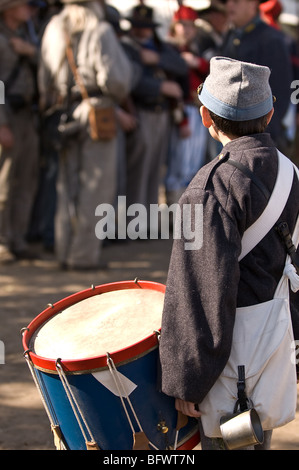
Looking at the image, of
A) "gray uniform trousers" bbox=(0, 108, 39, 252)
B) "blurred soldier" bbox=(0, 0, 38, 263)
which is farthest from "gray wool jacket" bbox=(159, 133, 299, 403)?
"gray uniform trousers" bbox=(0, 108, 39, 252)

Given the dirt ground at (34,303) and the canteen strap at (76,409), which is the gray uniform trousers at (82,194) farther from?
the canteen strap at (76,409)

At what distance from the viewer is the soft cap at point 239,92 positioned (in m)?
2.45

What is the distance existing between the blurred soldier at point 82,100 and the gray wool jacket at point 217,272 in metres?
3.82

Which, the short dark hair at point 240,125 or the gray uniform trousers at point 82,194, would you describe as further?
the gray uniform trousers at point 82,194

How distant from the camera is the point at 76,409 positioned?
255 cm

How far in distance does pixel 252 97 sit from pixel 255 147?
0.15m

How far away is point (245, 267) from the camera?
2.46 m

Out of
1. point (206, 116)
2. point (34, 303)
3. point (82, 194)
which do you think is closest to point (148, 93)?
point (82, 194)

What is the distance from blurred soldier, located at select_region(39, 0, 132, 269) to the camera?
6133mm

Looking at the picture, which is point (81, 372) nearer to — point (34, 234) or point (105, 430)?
point (105, 430)

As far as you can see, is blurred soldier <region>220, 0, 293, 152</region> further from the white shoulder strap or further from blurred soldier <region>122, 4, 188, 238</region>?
the white shoulder strap

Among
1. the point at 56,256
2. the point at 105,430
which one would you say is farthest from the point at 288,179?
the point at 56,256

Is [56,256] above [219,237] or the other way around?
the other way around

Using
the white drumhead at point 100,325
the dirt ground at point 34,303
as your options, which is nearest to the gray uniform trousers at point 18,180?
the dirt ground at point 34,303
